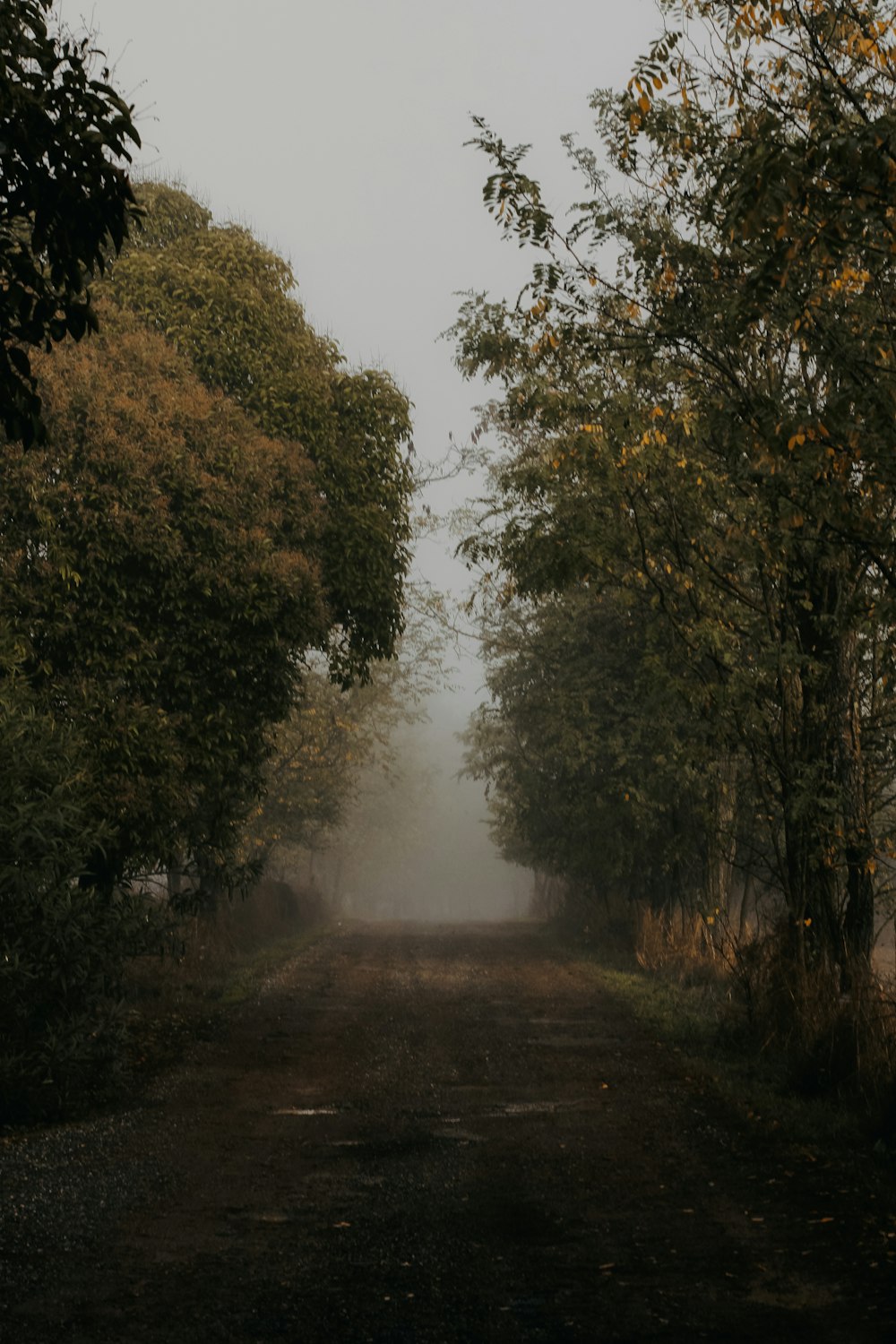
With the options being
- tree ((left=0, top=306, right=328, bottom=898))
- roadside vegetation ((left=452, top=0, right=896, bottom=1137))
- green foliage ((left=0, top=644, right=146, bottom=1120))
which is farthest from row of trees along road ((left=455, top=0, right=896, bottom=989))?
green foliage ((left=0, top=644, right=146, bottom=1120))

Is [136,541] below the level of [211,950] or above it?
above

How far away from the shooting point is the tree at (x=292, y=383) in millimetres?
16969

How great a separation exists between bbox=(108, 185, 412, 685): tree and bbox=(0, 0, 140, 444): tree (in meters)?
10.6

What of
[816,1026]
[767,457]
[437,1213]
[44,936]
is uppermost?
[767,457]

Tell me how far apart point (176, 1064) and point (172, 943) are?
1.40 m

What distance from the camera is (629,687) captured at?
82.6ft

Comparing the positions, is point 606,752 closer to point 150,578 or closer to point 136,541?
point 150,578

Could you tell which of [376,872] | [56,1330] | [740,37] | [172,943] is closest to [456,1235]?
[56,1330]

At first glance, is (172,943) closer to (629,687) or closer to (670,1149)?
(670,1149)

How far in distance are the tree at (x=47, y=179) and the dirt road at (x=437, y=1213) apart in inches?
167

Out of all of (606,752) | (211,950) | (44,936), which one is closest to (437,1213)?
(44,936)

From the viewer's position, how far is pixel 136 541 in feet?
46.3

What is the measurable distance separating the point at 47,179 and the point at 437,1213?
5999mm

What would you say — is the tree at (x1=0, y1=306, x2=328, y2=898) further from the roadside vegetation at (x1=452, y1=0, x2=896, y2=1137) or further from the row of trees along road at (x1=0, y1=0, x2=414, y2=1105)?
the roadside vegetation at (x1=452, y1=0, x2=896, y2=1137)
